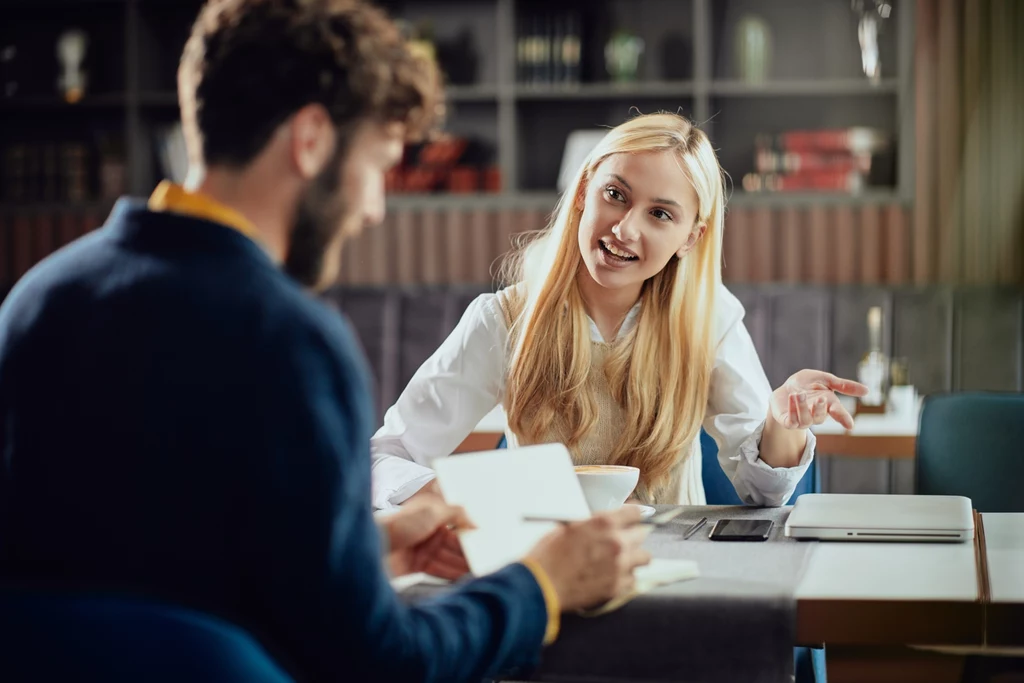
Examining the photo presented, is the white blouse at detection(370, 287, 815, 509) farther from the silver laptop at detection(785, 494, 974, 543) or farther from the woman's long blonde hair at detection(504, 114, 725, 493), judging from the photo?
the silver laptop at detection(785, 494, 974, 543)

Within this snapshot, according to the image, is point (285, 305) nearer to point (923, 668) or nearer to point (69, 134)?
point (923, 668)

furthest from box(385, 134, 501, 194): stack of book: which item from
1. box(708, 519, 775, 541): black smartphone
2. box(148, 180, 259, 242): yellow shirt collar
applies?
box(148, 180, 259, 242): yellow shirt collar

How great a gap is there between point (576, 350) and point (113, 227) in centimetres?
113

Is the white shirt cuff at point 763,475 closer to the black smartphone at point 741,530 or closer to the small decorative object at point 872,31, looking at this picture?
the black smartphone at point 741,530

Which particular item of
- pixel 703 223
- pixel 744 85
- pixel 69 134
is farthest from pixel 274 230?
pixel 69 134

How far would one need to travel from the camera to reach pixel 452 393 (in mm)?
2000

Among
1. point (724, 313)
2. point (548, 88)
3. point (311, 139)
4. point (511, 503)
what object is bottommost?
point (511, 503)

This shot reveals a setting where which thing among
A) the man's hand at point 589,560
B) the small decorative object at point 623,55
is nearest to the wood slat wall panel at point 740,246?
the small decorative object at point 623,55

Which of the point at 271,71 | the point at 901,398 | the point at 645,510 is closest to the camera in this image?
the point at 271,71

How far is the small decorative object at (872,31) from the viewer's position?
4371 millimetres

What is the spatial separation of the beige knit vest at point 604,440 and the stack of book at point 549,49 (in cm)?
266

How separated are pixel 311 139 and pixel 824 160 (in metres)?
3.74

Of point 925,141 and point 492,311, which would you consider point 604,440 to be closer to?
point 492,311

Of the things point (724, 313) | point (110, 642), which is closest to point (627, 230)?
point (724, 313)
